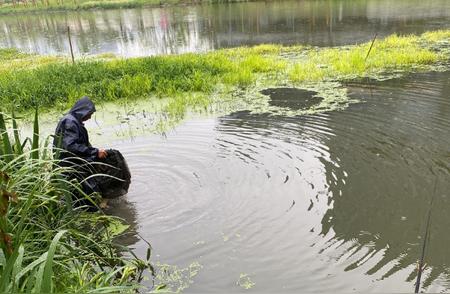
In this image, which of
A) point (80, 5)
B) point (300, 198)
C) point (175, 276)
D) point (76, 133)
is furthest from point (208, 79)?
point (80, 5)

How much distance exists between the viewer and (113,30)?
30000 mm

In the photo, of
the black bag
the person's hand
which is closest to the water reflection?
the black bag

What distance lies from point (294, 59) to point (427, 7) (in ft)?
56.9

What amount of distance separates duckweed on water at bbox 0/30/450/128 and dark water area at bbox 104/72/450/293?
1.10 meters

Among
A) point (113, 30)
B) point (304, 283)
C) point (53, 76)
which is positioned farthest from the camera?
point (113, 30)

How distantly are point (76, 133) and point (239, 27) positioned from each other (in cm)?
2116

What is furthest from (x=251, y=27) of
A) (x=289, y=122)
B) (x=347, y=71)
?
(x=289, y=122)

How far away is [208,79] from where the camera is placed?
10.8 metres

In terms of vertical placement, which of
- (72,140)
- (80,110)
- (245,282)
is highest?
(80,110)

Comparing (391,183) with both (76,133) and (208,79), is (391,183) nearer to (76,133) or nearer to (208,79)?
(76,133)

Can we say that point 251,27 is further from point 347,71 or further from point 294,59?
point 347,71

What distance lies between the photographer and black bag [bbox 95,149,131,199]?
5.29 m

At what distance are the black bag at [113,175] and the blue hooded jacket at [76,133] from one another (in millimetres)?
249

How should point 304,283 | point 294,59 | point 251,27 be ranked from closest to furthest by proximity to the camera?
point 304,283, point 294,59, point 251,27
